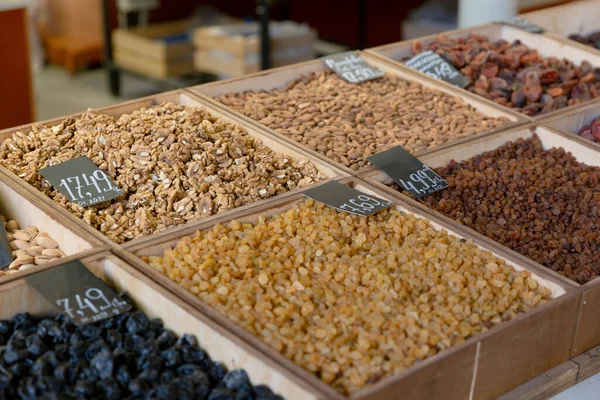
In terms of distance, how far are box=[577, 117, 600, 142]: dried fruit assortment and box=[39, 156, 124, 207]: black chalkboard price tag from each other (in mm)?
1609

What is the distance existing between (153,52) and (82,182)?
360 centimetres

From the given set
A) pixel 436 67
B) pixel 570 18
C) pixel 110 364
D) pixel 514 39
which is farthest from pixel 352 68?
pixel 110 364

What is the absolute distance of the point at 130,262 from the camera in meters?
1.88

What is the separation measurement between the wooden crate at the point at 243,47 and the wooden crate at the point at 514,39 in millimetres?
1814

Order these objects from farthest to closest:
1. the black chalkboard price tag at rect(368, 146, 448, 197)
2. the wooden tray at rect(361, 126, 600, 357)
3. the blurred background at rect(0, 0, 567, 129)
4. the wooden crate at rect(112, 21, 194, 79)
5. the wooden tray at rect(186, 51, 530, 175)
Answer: the wooden crate at rect(112, 21, 194, 79) < the blurred background at rect(0, 0, 567, 129) < the wooden tray at rect(186, 51, 530, 175) < the black chalkboard price tag at rect(368, 146, 448, 197) < the wooden tray at rect(361, 126, 600, 357)

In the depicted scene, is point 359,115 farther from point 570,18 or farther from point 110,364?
point 570,18

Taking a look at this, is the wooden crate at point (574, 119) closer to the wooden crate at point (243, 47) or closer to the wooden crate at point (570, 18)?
the wooden crate at point (570, 18)

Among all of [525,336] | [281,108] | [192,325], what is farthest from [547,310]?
[281,108]

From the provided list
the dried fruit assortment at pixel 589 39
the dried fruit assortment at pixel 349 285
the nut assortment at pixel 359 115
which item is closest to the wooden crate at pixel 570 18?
the dried fruit assortment at pixel 589 39

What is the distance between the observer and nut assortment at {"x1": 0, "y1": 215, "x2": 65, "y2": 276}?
1.97 meters

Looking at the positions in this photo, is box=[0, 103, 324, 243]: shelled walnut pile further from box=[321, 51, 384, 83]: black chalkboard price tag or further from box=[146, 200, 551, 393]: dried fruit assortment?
box=[321, 51, 384, 83]: black chalkboard price tag

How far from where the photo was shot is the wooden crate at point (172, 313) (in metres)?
1.54

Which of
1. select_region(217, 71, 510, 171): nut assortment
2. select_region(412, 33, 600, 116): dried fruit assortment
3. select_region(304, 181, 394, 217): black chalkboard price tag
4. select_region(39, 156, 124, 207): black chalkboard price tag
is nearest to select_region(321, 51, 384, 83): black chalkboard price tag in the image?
select_region(217, 71, 510, 171): nut assortment

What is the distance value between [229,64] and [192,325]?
143 inches
